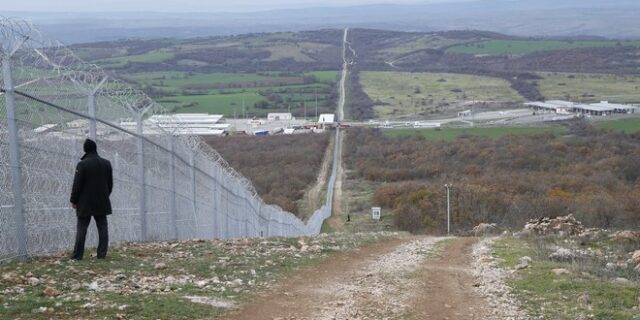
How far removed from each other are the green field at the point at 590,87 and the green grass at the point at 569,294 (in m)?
96.8

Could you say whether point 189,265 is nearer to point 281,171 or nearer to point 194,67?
point 281,171

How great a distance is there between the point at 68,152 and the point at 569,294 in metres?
6.52

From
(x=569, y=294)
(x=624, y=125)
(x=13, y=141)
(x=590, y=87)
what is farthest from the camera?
(x=590, y=87)

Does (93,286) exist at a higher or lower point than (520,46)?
lower

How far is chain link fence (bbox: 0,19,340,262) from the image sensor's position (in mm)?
9266

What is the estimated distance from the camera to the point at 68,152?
36.2ft

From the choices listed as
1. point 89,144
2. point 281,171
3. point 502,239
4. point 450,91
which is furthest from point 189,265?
point 450,91

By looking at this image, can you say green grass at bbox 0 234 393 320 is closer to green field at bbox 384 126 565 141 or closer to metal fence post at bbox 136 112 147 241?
metal fence post at bbox 136 112 147 241

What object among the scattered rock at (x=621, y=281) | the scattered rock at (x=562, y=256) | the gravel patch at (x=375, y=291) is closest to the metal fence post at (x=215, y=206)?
the gravel patch at (x=375, y=291)

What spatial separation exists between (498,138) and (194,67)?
64948 mm

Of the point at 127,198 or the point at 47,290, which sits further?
the point at 127,198

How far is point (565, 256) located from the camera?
47.3 feet

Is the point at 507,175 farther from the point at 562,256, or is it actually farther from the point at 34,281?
the point at 34,281

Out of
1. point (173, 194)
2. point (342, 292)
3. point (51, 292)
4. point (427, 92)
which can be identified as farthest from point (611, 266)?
point (427, 92)
